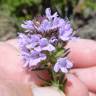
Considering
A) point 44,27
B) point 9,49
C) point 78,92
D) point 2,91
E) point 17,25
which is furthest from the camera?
point 17,25

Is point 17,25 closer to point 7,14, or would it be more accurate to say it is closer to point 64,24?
point 7,14

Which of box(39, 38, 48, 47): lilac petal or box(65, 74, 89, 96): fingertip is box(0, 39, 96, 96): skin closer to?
box(65, 74, 89, 96): fingertip

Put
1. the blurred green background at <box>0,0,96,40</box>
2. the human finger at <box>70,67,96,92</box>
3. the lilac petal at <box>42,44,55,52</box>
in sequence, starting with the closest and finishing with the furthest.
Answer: the lilac petal at <box>42,44,55,52</box>
the human finger at <box>70,67,96,92</box>
the blurred green background at <box>0,0,96,40</box>

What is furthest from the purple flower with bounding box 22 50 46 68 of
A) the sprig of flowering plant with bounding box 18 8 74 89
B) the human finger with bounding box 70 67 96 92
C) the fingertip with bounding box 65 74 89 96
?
the human finger with bounding box 70 67 96 92

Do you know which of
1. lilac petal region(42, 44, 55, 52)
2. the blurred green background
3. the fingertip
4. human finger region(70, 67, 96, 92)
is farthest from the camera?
the blurred green background

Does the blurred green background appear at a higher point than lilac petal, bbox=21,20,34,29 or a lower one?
higher

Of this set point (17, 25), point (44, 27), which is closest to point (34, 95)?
point (44, 27)

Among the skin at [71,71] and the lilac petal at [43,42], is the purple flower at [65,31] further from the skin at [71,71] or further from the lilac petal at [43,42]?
the skin at [71,71]
